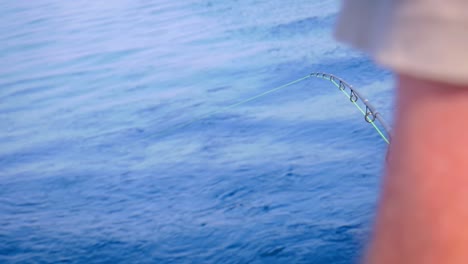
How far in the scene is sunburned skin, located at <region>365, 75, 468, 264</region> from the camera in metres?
0.18

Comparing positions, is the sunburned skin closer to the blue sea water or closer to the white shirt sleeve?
the white shirt sleeve

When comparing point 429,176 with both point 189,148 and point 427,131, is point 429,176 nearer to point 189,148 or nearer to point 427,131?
point 427,131

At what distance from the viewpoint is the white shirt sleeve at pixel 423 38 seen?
18 centimetres

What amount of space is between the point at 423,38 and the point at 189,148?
8.15 ft

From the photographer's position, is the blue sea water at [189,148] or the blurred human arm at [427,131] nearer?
the blurred human arm at [427,131]

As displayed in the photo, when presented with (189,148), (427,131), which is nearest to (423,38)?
(427,131)

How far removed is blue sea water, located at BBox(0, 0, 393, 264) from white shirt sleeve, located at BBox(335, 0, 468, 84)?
4.60ft

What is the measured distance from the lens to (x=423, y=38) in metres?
0.19

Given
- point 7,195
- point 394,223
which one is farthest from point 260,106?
point 394,223

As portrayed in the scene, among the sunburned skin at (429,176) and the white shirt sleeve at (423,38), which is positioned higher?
the white shirt sleeve at (423,38)

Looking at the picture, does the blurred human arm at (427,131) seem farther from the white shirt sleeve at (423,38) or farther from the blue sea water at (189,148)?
the blue sea water at (189,148)

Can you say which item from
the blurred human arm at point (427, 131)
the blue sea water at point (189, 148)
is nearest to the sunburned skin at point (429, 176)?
the blurred human arm at point (427, 131)

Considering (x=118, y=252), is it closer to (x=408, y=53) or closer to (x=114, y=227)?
(x=114, y=227)

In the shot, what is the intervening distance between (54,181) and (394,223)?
252cm
